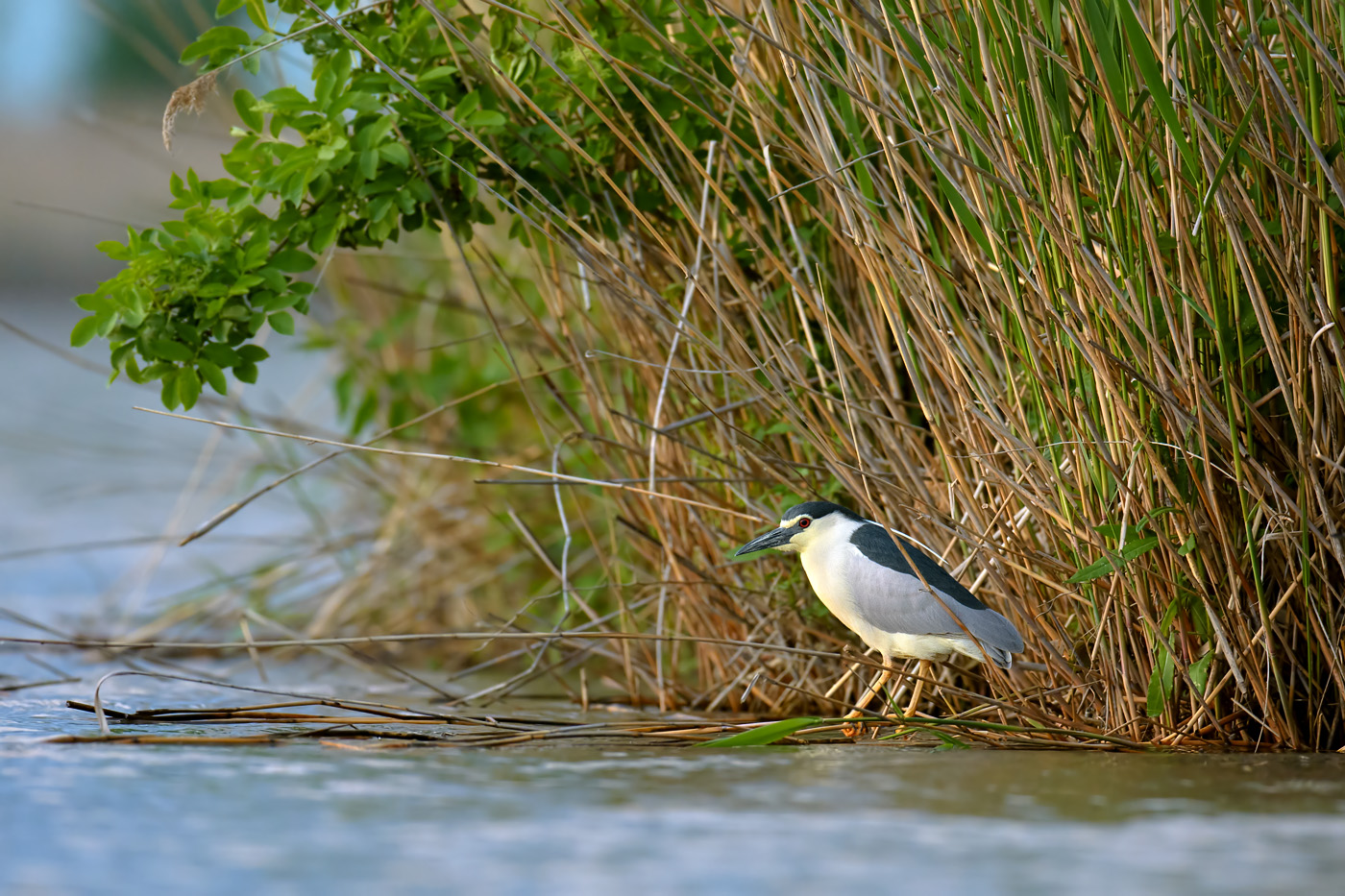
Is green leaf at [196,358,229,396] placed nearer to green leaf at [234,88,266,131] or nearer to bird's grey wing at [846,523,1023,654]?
green leaf at [234,88,266,131]

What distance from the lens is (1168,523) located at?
1690 mm

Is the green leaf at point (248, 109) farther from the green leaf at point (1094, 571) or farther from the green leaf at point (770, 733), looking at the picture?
the green leaf at point (1094, 571)

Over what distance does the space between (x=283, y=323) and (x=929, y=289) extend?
42.4 inches

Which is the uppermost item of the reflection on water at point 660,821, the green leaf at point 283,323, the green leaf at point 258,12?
the green leaf at point 258,12

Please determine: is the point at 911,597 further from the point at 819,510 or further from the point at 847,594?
the point at 819,510

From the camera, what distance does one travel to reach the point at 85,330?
2.04 m

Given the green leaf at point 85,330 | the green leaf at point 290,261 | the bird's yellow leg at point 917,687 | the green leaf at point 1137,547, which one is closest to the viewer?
the green leaf at point 1137,547

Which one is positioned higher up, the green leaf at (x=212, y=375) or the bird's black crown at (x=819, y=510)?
the green leaf at (x=212, y=375)

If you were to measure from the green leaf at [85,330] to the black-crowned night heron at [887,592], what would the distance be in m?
1.13

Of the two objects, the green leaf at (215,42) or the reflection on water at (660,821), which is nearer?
the reflection on water at (660,821)

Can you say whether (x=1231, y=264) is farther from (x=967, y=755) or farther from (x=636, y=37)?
(x=636, y=37)

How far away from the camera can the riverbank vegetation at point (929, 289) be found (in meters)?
1.60

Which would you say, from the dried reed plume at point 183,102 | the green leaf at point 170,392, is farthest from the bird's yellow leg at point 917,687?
the dried reed plume at point 183,102

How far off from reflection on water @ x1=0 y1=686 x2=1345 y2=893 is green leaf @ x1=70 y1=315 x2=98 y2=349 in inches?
28.3
